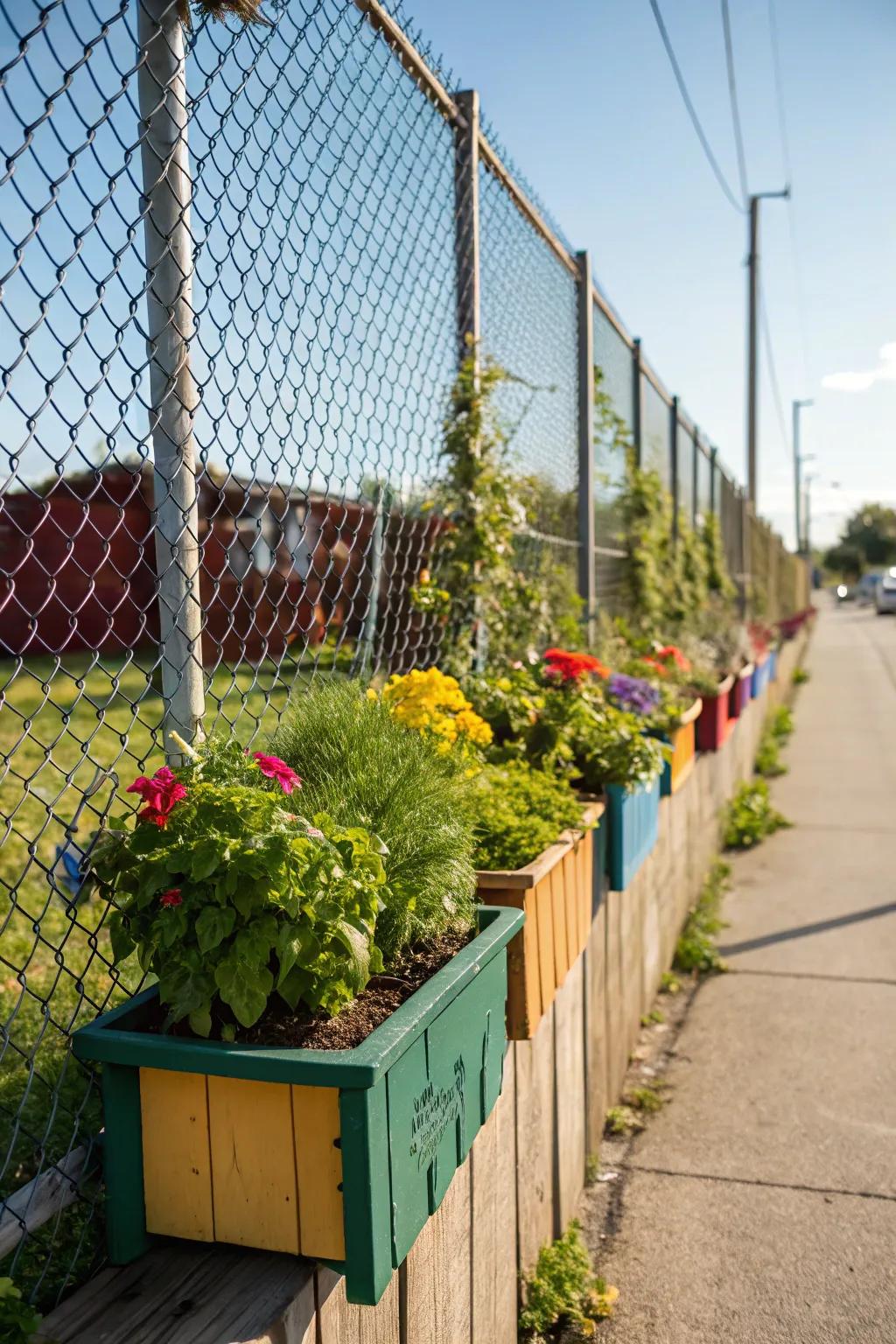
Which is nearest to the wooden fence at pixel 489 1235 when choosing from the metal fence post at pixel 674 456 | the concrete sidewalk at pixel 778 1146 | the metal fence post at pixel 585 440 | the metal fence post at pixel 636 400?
the concrete sidewalk at pixel 778 1146

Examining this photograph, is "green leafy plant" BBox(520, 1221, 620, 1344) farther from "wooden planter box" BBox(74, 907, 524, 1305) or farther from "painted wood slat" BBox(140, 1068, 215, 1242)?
"painted wood slat" BBox(140, 1068, 215, 1242)

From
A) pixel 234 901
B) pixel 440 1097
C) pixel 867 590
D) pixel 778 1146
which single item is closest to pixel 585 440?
pixel 778 1146

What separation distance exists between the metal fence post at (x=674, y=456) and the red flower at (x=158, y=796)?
751 centimetres

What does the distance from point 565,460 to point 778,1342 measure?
12.1 ft

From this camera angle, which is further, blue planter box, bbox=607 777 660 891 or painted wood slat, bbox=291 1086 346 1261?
blue planter box, bbox=607 777 660 891

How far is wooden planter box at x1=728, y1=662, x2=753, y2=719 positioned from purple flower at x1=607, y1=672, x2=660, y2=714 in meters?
3.55

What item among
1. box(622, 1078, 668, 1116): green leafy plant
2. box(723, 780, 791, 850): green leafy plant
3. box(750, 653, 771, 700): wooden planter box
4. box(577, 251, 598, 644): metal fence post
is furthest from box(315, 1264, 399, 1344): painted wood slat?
box(750, 653, 771, 700): wooden planter box

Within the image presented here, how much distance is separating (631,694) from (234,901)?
2.77 meters

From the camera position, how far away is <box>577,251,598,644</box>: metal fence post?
542cm

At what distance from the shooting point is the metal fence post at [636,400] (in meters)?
7.12

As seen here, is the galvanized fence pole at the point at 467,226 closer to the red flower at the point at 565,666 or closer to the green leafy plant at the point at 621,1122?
the red flower at the point at 565,666

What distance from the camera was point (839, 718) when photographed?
14.2 metres

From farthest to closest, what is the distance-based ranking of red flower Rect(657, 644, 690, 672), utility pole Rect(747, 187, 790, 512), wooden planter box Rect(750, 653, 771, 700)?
1. utility pole Rect(747, 187, 790, 512)
2. wooden planter box Rect(750, 653, 771, 700)
3. red flower Rect(657, 644, 690, 672)

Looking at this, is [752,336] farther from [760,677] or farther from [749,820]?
[749,820]
